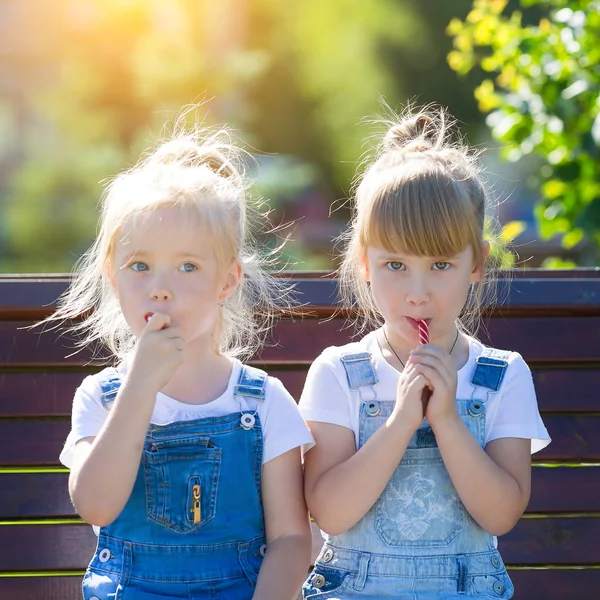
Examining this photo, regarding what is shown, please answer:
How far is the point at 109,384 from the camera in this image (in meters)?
2.19

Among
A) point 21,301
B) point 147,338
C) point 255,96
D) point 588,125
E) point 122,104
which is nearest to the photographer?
point 147,338

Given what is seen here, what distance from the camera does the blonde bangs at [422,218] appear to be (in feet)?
6.94

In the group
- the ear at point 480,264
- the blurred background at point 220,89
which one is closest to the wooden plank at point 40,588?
the ear at point 480,264

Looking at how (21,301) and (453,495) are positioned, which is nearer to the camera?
(453,495)

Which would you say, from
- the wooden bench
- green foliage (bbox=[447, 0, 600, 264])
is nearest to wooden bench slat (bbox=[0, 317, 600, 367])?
the wooden bench

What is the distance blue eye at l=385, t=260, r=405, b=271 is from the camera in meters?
2.15

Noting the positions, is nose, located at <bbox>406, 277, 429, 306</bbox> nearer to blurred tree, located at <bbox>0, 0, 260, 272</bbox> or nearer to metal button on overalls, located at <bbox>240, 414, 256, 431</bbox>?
metal button on overalls, located at <bbox>240, 414, 256, 431</bbox>

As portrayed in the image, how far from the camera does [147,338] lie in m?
1.98

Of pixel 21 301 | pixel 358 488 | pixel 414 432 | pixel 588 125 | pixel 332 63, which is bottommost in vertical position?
pixel 358 488

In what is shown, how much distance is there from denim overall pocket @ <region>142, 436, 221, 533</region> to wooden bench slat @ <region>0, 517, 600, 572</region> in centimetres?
64

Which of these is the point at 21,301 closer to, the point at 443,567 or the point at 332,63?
the point at 443,567

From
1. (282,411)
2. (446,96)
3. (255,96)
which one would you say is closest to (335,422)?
(282,411)

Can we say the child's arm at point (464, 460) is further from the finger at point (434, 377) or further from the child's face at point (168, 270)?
the child's face at point (168, 270)

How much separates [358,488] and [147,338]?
1.80 ft
